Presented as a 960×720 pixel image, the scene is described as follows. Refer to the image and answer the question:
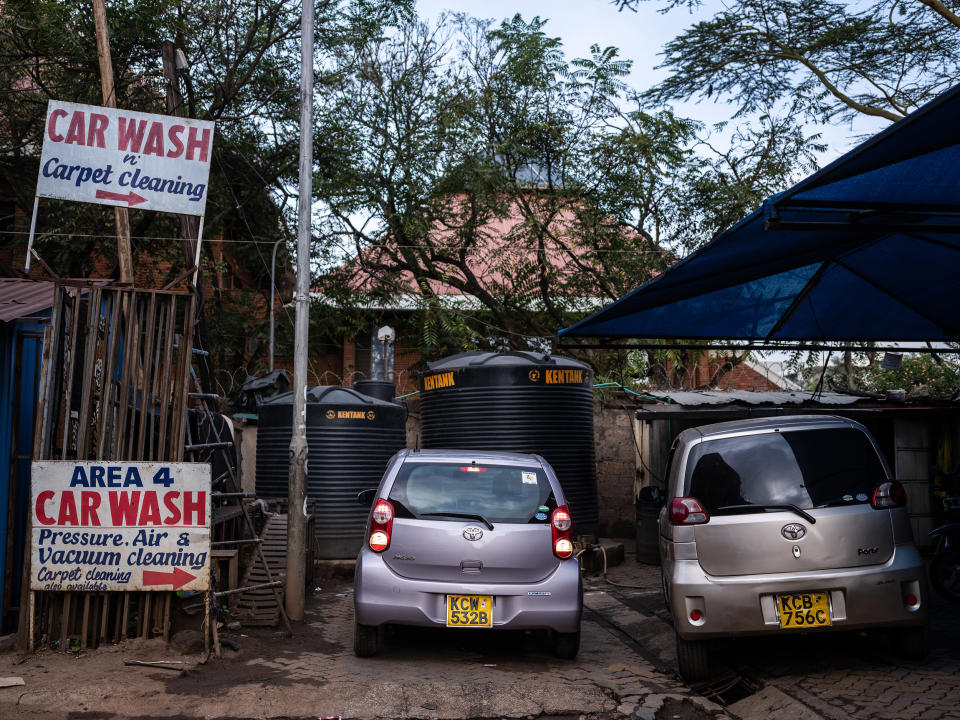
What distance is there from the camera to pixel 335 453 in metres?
11.8

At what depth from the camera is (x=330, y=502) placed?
11664mm

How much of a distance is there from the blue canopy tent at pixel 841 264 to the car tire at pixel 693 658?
3.02 metres

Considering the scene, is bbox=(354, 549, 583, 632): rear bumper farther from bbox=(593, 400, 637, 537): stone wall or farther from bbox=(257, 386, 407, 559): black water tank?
bbox=(593, 400, 637, 537): stone wall

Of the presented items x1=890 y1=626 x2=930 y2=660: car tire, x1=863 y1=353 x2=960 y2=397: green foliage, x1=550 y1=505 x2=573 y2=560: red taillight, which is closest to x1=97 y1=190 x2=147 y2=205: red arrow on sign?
x1=550 y1=505 x2=573 y2=560: red taillight

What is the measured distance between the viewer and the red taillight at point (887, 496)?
6.01 meters

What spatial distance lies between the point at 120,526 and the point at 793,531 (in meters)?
4.99

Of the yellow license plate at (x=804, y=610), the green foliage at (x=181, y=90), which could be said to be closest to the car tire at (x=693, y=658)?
the yellow license plate at (x=804, y=610)

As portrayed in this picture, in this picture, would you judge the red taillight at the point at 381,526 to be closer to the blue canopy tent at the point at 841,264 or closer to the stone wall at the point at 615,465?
the blue canopy tent at the point at 841,264

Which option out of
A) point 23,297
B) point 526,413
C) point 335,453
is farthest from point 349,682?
point 526,413

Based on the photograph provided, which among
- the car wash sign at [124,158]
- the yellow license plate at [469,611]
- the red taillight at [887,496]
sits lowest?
the yellow license plate at [469,611]

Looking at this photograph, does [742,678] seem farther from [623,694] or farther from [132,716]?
[132,716]

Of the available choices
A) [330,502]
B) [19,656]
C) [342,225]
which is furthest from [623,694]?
[342,225]

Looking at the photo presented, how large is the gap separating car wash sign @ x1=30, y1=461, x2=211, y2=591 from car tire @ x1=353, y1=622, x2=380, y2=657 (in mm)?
1238

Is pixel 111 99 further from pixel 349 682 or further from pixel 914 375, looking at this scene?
pixel 914 375
